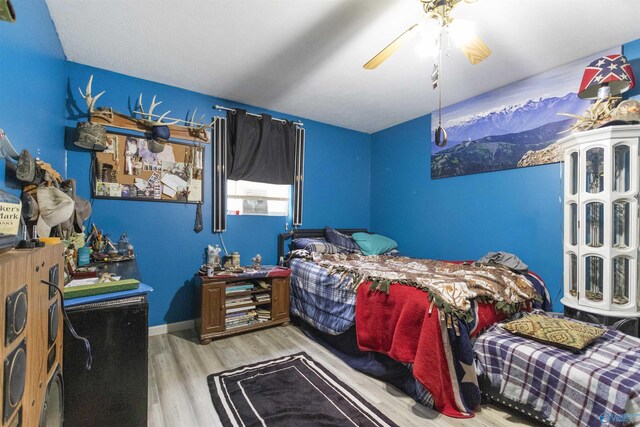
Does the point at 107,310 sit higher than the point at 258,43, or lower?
lower

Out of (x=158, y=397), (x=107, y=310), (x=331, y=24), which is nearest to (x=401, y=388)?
(x=158, y=397)

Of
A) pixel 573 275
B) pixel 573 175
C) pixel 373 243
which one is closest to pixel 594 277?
pixel 573 275

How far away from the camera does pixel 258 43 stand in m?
2.24

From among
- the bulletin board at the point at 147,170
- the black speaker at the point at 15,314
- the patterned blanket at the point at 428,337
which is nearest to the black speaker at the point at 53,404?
the black speaker at the point at 15,314

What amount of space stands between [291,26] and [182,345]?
2824 mm

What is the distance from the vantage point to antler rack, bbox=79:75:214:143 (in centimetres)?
254

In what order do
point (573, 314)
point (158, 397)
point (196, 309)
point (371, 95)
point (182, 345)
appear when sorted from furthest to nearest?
point (371, 95) < point (196, 309) < point (182, 345) < point (573, 314) < point (158, 397)

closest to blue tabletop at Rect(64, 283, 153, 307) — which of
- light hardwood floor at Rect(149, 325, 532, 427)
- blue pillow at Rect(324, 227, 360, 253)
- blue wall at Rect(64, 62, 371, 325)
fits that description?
light hardwood floor at Rect(149, 325, 532, 427)

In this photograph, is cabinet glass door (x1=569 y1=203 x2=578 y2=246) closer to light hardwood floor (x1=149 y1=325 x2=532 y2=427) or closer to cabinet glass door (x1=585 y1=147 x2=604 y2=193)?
cabinet glass door (x1=585 y1=147 x2=604 y2=193)

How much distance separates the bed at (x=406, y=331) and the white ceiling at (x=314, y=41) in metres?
1.83

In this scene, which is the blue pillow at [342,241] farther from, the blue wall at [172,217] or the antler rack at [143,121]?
the antler rack at [143,121]

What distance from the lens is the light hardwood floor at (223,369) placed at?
1.69 metres

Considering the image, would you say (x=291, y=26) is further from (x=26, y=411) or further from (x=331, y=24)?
(x=26, y=411)

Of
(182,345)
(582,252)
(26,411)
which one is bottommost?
(182,345)
